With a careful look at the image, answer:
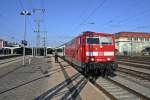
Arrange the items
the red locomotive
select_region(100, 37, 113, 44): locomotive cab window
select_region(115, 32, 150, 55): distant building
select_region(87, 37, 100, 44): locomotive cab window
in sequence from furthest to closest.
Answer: select_region(115, 32, 150, 55): distant building, select_region(100, 37, 113, 44): locomotive cab window, select_region(87, 37, 100, 44): locomotive cab window, the red locomotive

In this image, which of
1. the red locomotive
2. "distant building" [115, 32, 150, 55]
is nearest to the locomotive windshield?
the red locomotive

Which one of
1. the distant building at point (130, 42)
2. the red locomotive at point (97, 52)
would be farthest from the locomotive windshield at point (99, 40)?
the distant building at point (130, 42)

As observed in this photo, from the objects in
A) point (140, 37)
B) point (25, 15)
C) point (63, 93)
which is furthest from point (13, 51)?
point (63, 93)

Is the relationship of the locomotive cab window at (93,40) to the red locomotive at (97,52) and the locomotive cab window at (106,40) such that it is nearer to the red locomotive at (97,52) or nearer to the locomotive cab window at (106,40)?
the red locomotive at (97,52)

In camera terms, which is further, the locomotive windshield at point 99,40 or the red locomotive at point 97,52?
the locomotive windshield at point 99,40

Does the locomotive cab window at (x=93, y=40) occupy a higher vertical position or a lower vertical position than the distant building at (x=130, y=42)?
lower

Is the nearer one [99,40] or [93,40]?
[93,40]

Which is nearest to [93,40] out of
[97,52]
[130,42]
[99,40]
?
[99,40]

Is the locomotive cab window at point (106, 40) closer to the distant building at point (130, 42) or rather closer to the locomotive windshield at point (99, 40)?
the locomotive windshield at point (99, 40)

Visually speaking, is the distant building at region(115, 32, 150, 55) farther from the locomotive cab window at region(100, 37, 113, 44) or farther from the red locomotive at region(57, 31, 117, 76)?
the red locomotive at region(57, 31, 117, 76)

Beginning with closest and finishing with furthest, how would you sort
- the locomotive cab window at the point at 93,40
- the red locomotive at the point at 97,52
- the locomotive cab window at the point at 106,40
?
1. the red locomotive at the point at 97,52
2. the locomotive cab window at the point at 93,40
3. the locomotive cab window at the point at 106,40

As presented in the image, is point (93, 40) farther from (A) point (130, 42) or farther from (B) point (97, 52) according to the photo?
(A) point (130, 42)

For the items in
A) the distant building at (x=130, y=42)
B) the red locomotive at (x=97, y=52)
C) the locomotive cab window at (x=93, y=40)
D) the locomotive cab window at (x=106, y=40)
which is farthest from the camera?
the distant building at (x=130, y=42)

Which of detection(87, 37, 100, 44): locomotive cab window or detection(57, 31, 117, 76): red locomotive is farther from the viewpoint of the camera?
detection(87, 37, 100, 44): locomotive cab window
